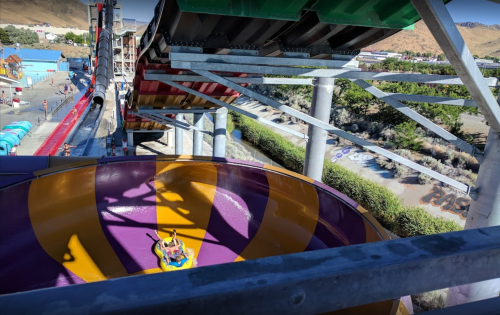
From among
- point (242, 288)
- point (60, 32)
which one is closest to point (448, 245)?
point (242, 288)

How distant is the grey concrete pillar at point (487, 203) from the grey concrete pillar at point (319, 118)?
2.99 metres

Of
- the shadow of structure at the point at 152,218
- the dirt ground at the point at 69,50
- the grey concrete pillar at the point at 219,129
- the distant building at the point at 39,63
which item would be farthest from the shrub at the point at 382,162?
the dirt ground at the point at 69,50

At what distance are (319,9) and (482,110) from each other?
2.15 metres

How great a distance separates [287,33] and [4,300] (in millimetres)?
4960

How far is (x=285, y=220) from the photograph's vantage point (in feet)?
20.0

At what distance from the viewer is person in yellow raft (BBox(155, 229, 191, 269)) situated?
5780 millimetres

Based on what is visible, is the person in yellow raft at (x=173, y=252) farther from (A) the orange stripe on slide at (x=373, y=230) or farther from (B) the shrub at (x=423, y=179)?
(B) the shrub at (x=423, y=179)

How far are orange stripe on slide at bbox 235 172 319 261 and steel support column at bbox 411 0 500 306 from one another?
6.90 ft

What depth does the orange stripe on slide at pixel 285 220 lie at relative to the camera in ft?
18.8

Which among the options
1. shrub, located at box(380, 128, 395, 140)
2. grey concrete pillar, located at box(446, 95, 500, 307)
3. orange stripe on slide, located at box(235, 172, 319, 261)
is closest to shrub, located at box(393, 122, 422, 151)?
shrub, located at box(380, 128, 395, 140)

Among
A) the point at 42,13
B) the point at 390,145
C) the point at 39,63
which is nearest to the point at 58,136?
the point at 390,145

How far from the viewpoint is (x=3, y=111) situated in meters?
26.5

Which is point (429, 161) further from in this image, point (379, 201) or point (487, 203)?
point (487, 203)

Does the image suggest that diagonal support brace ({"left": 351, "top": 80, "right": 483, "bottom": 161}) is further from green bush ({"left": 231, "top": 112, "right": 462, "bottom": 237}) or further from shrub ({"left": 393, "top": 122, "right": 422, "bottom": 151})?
shrub ({"left": 393, "top": 122, "right": 422, "bottom": 151})
